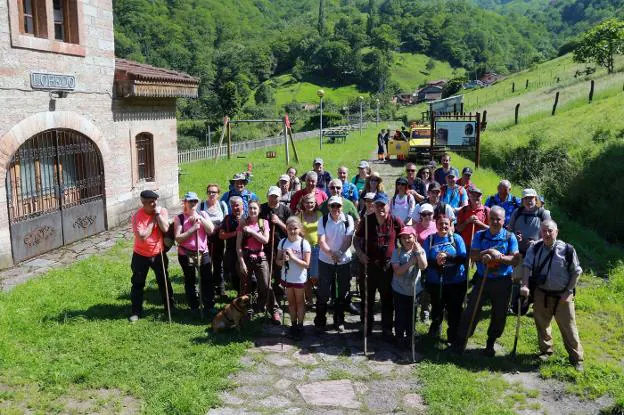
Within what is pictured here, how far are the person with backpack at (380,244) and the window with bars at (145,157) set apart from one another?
8.86 meters

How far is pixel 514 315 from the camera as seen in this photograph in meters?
7.90

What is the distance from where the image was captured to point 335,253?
701 centimetres

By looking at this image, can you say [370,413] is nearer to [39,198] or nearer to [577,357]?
[577,357]

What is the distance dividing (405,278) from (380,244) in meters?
0.50

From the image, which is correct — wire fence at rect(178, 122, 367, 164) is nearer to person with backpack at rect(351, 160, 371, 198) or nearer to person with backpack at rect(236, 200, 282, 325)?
person with backpack at rect(351, 160, 371, 198)

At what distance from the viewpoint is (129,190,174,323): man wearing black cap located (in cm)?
737

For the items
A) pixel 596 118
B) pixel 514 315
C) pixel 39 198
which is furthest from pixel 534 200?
pixel 596 118

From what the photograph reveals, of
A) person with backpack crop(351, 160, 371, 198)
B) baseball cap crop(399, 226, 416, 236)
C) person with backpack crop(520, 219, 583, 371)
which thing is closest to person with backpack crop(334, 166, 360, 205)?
person with backpack crop(351, 160, 371, 198)

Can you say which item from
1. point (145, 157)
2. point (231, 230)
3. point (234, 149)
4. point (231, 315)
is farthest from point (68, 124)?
point (234, 149)

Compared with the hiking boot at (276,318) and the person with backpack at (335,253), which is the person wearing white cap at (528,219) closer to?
the person with backpack at (335,253)

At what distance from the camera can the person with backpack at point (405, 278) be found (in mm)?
6379

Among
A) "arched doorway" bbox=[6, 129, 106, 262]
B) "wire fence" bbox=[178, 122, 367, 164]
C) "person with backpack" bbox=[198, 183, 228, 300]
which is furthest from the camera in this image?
"wire fence" bbox=[178, 122, 367, 164]

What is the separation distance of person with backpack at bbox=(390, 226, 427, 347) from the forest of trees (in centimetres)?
7186

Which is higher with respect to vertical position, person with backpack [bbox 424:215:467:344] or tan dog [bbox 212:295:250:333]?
person with backpack [bbox 424:215:467:344]
